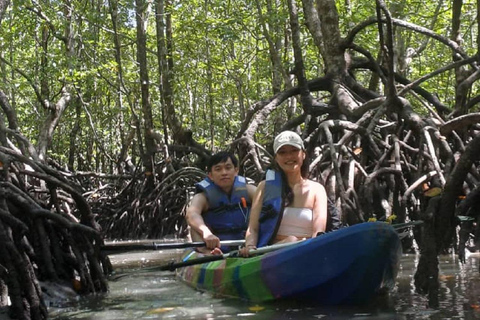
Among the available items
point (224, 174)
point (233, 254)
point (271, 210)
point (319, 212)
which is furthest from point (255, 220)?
point (224, 174)

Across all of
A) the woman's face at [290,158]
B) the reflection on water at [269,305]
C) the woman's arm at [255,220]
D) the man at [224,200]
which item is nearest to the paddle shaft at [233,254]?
the woman's arm at [255,220]

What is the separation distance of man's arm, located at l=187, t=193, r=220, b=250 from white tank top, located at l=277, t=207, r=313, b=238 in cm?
57

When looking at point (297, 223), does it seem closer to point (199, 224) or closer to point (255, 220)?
point (255, 220)

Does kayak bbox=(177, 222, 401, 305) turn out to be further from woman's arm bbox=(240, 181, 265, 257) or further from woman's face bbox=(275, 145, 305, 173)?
woman's face bbox=(275, 145, 305, 173)

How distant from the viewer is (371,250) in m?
3.52

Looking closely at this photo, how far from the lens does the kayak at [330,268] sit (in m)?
3.52

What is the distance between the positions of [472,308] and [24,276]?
2206mm

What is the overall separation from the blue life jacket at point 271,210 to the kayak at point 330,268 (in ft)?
0.91

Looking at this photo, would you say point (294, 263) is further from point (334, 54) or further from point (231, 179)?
Result: point (334, 54)

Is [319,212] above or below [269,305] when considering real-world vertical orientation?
above

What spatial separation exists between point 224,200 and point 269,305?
158 cm

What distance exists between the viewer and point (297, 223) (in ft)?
14.3

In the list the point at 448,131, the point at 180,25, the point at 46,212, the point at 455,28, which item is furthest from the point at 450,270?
the point at 180,25

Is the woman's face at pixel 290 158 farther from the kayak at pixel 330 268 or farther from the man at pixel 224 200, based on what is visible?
the man at pixel 224 200
